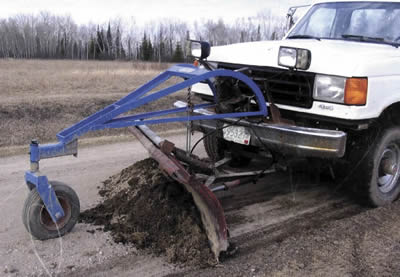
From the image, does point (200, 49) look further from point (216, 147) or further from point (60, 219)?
point (60, 219)

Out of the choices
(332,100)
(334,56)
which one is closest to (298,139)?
(332,100)

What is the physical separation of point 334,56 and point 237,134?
4.20 feet

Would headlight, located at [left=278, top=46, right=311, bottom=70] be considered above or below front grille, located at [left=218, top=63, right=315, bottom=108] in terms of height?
above

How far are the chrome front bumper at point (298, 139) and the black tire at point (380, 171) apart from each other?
64cm

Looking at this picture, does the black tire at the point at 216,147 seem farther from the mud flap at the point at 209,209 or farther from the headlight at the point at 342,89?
the mud flap at the point at 209,209

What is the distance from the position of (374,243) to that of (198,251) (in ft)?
5.45

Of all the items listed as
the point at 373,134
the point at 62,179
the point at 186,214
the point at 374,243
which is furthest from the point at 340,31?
the point at 62,179

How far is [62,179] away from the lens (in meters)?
5.70

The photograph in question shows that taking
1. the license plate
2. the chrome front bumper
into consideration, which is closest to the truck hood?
the chrome front bumper

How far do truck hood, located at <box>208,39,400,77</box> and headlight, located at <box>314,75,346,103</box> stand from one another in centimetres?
7

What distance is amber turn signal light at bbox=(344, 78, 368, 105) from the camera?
13.5 feet

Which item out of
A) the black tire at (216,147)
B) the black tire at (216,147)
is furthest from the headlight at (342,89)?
the black tire at (216,147)

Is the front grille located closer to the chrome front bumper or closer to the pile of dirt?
the chrome front bumper

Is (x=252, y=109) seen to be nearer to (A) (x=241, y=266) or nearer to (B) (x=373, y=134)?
(B) (x=373, y=134)
